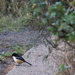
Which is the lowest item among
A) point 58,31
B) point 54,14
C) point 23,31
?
point 23,31

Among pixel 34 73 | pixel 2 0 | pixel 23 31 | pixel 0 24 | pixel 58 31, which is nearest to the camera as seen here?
pixel 58 31

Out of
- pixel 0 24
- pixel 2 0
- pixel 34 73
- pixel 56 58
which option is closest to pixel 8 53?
pixel 34 73

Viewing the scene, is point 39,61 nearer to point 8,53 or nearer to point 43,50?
point 43,50

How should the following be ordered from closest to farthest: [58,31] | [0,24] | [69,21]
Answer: [69,21] → [58,31] → [0,24]

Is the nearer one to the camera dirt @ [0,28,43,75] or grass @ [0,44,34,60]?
dirt @ [0,28,43,75]

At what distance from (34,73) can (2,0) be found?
38.1ft

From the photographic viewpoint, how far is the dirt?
25.7 ft

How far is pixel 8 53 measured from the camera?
29.4 feet

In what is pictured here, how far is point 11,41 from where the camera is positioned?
1102 centimetres

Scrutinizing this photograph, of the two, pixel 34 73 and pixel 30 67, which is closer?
pixel 34 73

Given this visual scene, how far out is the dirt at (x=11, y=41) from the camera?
25.7ft

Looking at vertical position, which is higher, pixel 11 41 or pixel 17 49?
pixel 17 49

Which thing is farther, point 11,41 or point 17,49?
point 11,41

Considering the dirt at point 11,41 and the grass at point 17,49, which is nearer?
the dirt at point 11,41
